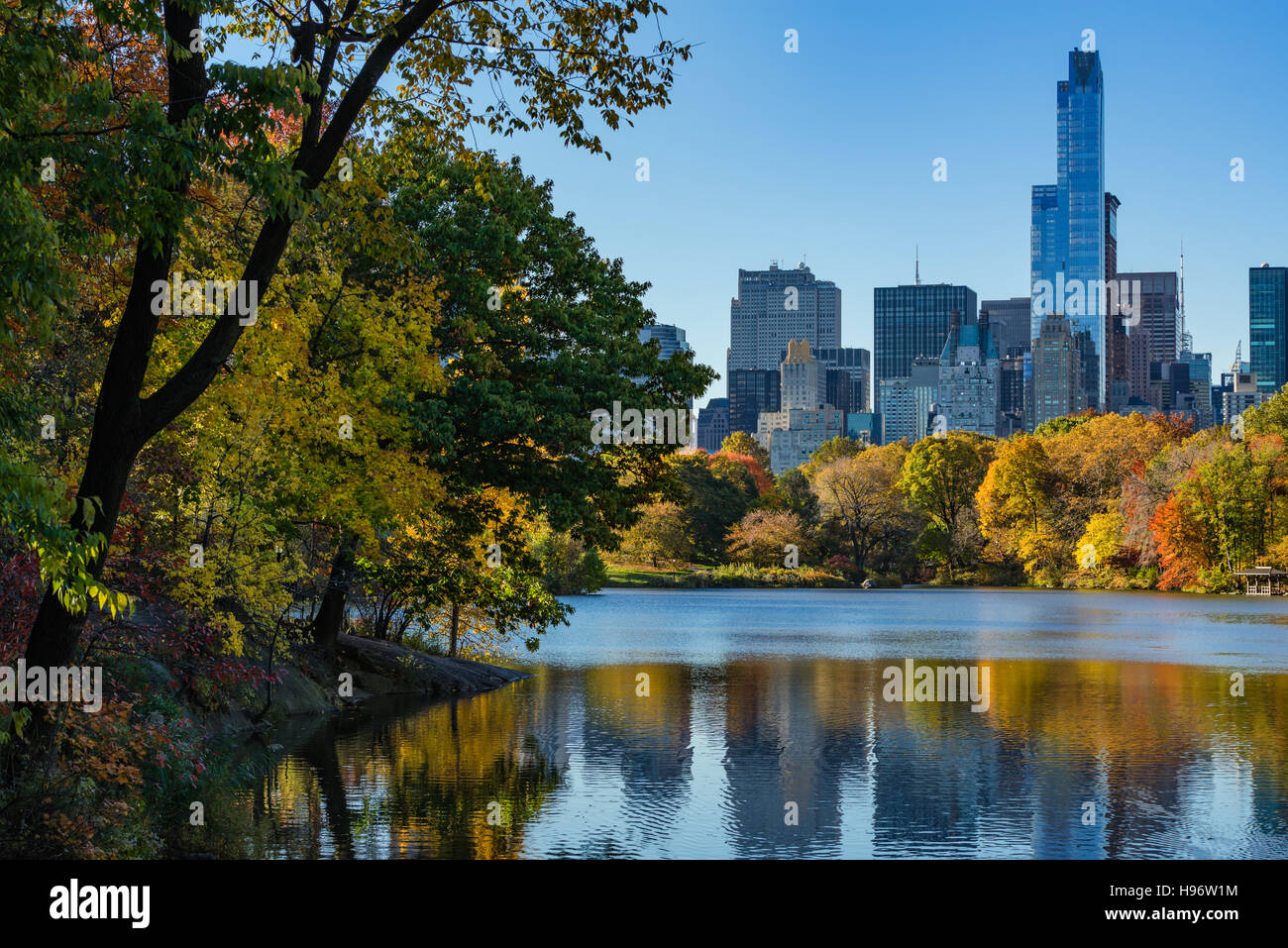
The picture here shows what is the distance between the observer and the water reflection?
45.9ft

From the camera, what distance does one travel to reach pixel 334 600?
25578 millimetres

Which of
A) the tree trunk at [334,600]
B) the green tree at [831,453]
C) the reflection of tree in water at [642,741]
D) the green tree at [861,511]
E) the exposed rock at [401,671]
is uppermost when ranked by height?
the green tree at [831,453]

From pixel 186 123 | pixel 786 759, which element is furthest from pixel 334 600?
pixel 186 123

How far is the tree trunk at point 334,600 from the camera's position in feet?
82.3

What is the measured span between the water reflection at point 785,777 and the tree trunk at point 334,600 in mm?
2777

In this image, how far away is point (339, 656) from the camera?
88.0 ft

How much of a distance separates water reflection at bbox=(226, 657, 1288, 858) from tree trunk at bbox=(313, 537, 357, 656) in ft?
9.11

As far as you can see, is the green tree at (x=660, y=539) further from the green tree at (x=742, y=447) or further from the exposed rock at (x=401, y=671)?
the exposed rock at (x=401, y=671)

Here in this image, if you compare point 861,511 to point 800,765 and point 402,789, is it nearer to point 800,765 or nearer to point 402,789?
point 800,765

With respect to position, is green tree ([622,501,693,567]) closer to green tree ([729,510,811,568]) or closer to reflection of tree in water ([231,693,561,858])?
green tree ([729,510,811,568])

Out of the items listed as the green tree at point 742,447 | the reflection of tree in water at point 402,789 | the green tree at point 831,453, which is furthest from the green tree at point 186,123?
the green tree at point 742,447

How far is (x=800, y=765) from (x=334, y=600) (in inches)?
438
